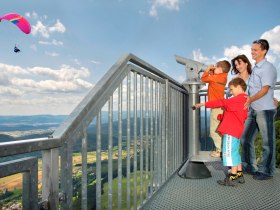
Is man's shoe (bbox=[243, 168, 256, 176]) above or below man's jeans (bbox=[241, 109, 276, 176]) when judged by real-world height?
below

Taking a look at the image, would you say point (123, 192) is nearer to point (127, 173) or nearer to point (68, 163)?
point (127, 173)

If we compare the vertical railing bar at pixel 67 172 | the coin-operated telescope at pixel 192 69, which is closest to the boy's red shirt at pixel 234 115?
the coin-operated telescope at pixel 192 69

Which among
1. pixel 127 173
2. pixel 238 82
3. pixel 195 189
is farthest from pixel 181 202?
pixel 238 82

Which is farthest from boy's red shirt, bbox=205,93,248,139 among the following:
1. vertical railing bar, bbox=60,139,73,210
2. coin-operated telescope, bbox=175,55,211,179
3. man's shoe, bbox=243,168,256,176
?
vertical railing bar, bbox=60,139,73,210

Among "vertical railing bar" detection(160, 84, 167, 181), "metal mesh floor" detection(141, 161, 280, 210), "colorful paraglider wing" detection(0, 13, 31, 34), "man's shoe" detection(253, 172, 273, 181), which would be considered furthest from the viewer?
"colorful paraglider wing" detection(0, 13, 31, 34)

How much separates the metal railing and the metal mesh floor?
5.4 inches

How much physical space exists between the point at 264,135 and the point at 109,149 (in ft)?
8.10

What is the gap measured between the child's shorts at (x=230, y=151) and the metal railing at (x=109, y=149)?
0.60m

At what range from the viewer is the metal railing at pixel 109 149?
4.05 feet

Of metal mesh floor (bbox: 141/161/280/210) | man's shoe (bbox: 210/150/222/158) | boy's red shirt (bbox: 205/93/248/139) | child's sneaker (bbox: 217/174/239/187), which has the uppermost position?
boy's red shirt (bbox: 205/93/248/139)

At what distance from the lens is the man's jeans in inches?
148

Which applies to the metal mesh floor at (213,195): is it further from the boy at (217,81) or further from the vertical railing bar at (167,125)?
the boy at (217,81)

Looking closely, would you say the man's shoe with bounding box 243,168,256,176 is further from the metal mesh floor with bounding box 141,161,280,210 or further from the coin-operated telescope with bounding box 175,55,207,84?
the coin-operated telescope with bounding box 175,55,207,84

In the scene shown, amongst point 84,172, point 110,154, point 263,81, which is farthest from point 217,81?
point 84,172
